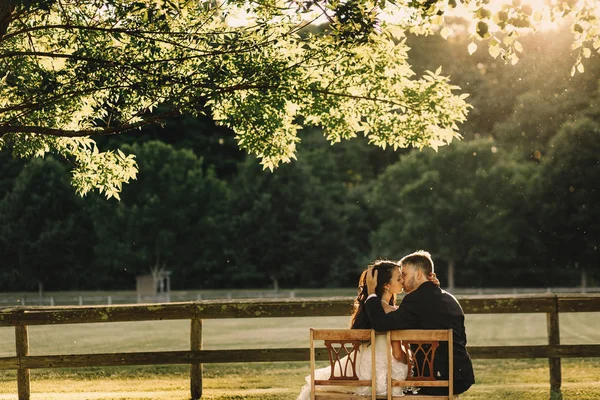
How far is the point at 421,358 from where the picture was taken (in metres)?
6.79

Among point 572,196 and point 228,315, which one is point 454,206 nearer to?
point 572,196

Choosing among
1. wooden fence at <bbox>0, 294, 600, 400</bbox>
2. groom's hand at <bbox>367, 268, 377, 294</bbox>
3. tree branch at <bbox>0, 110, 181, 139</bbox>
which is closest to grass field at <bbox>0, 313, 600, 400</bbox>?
wooden fence at <bbox>0, 294, 600, 400</bbox>

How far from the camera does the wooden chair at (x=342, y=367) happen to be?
6.42 meters

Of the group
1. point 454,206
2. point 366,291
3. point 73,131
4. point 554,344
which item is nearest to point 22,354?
point 73,131

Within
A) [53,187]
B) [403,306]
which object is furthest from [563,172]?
[403,306]

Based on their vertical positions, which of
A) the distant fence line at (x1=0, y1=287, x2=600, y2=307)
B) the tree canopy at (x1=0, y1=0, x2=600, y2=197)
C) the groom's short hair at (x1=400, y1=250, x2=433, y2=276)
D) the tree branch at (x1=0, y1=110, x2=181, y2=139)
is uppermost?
the tree canopy at (x1=0, y1=0, x2=600, y2=197)

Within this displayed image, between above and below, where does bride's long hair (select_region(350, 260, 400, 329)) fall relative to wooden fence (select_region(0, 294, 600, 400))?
above

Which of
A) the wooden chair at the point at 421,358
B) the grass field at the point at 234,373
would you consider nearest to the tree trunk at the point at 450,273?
the grass field at the point at 234,373

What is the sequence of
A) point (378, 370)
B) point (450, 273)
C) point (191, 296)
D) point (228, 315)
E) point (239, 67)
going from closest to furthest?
point (378, 370)
point (239, 67)
point (228, 315)
point (191, 296)
point (450, 273)

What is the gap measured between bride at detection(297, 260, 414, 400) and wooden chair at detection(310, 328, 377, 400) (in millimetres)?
92

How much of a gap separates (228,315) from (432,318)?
4.20 metres

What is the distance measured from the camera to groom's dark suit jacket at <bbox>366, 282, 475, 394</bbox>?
6.59 metres

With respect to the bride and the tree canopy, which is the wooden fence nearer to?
the tree canopy

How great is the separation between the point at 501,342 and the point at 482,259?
34952mm
